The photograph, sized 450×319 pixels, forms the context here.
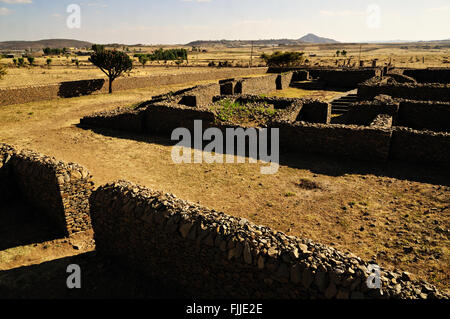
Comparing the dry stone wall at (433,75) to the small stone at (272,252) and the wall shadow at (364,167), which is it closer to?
the wall shadow at (364,167)

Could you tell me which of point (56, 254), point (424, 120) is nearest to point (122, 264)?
point (56, 254)

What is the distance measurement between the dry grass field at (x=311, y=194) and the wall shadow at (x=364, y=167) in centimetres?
4

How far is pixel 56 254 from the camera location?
760 centimetres

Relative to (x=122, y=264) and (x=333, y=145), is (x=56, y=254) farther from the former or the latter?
(x=333, y=145)

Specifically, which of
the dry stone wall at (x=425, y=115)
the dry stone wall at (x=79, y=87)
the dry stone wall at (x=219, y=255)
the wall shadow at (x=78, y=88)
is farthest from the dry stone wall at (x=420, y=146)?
the wall shadow at (x=78, y=88)

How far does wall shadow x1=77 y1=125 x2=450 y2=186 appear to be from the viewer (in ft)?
37.3

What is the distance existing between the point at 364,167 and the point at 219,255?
958 centimetres

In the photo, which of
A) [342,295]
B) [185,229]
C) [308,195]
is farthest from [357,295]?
[308,195]

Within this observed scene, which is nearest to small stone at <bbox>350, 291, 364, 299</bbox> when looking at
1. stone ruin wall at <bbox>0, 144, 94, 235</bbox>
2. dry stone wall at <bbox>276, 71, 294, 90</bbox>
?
stone ruin wall at <bbox>0, 144, 94, 235</bbox>

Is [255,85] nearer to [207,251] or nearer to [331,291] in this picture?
[207,251]

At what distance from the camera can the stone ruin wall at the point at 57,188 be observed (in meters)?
7.85

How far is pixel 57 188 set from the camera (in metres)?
7.82
